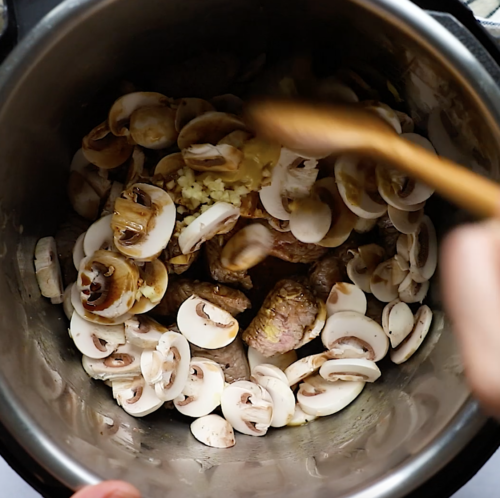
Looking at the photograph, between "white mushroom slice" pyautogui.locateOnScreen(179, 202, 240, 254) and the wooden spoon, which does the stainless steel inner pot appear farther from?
"white mushroom slice" pyautogui.locateOnScreen(179, 202, 240, 254)

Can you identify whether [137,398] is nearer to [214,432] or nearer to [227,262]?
[214,432]

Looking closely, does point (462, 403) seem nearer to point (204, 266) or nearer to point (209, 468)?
point (209, 468)

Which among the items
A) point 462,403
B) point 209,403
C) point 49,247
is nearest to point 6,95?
point 49,247

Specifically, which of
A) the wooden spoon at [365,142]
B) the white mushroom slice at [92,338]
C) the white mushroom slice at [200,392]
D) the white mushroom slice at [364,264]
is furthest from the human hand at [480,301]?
the white mushroom slice at [92,338]

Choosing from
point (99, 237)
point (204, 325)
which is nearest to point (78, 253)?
point (99, 237)

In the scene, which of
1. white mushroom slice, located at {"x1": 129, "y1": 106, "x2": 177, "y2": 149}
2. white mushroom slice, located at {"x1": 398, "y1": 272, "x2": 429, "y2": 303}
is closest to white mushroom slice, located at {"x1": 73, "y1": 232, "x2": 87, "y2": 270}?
white mushroom slice, located at {"x1": 129, "y1": 106, "x2": 177, "y2": 149}

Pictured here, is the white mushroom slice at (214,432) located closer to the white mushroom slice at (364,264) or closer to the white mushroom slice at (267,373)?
the white mushroom slice at (267,373)
